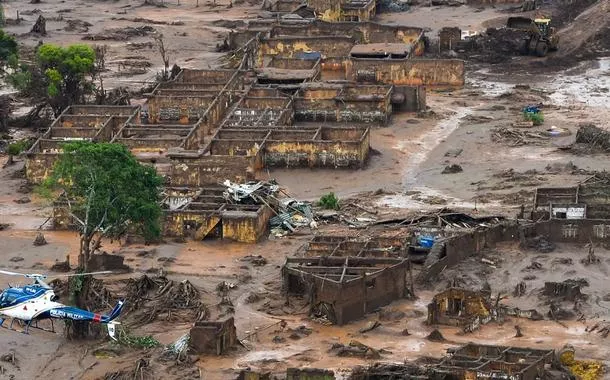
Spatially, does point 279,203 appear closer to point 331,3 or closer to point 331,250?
point 331,250

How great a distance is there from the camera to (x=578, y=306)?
159 feet

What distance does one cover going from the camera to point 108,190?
4938 centimetres

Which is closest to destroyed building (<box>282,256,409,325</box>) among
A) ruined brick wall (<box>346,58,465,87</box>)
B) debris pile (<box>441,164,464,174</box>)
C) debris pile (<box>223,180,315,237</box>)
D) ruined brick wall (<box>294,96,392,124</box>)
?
debris pile (<box>223,180,315,237</box>)

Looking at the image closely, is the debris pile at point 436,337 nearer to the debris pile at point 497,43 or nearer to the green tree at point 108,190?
the green tree at point 108,190

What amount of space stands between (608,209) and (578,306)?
8044mm

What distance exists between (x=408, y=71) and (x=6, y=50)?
18246 mm

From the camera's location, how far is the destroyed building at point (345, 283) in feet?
158

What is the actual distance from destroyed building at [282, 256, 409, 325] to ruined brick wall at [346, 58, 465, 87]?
2855 cm

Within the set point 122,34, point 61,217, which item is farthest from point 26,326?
point 122,34

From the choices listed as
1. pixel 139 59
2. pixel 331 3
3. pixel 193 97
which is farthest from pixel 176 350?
pixel 331 3

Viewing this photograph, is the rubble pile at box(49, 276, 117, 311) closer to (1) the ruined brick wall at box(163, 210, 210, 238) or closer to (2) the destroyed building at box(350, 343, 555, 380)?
(1) the ruined brick wall at box(163, 210, 210, 238)

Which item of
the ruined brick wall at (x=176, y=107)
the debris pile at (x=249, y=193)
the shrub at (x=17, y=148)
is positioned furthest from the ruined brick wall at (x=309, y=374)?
the ruined brick wall at (x=176, y=107)

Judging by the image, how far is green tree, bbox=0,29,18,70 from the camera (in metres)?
75.6

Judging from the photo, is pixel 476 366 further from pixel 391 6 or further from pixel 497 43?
pixel 391 6
